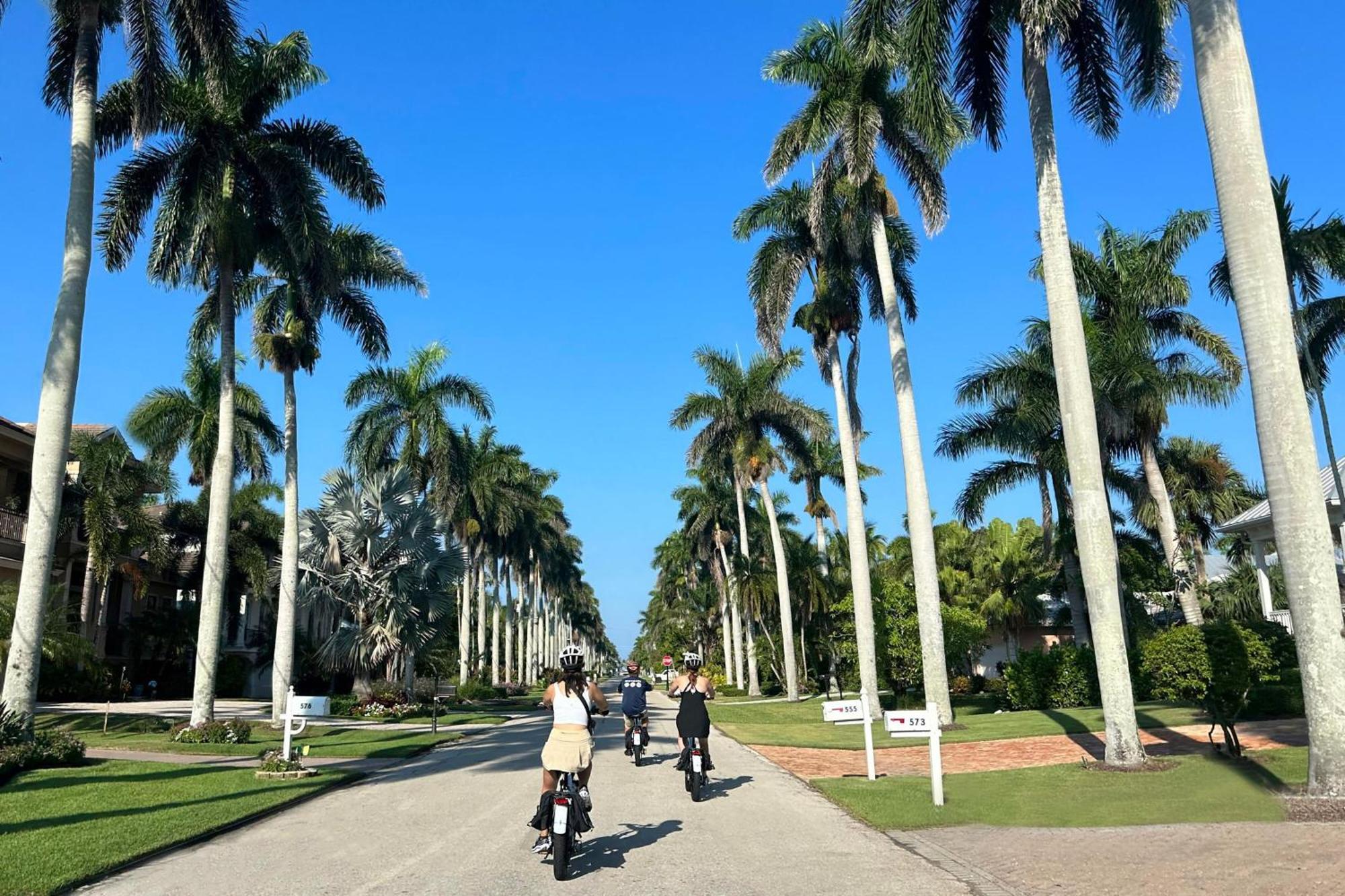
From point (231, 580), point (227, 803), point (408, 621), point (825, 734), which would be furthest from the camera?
point (231, 580)

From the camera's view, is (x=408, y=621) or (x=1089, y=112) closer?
(x=1089, y=112)

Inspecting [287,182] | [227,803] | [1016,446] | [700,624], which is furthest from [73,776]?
[700,624]

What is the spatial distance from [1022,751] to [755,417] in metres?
28.1

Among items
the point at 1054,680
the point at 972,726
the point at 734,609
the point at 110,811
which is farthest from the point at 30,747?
the point at 734,609

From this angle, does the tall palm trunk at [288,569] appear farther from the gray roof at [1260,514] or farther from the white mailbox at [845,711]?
the gray roof at [1260,514]

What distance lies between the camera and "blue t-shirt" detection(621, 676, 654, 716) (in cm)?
1672

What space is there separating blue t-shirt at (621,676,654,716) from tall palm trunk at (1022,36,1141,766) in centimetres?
746

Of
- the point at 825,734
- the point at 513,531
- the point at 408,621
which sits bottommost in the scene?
the point at 825,734

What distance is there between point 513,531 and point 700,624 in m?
31.5

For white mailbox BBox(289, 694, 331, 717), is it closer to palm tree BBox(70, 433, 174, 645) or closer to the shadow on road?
the shadow on road

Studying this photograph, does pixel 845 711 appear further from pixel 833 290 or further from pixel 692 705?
pixel 833 290

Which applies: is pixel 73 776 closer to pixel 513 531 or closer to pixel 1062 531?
pixel 1062 531

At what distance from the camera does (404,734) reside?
24484 millimetres

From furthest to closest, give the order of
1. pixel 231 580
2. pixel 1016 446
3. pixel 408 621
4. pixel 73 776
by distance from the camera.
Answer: pixel 231 580
pixel 408 621
pixel 1016 446
pixel 73 776
